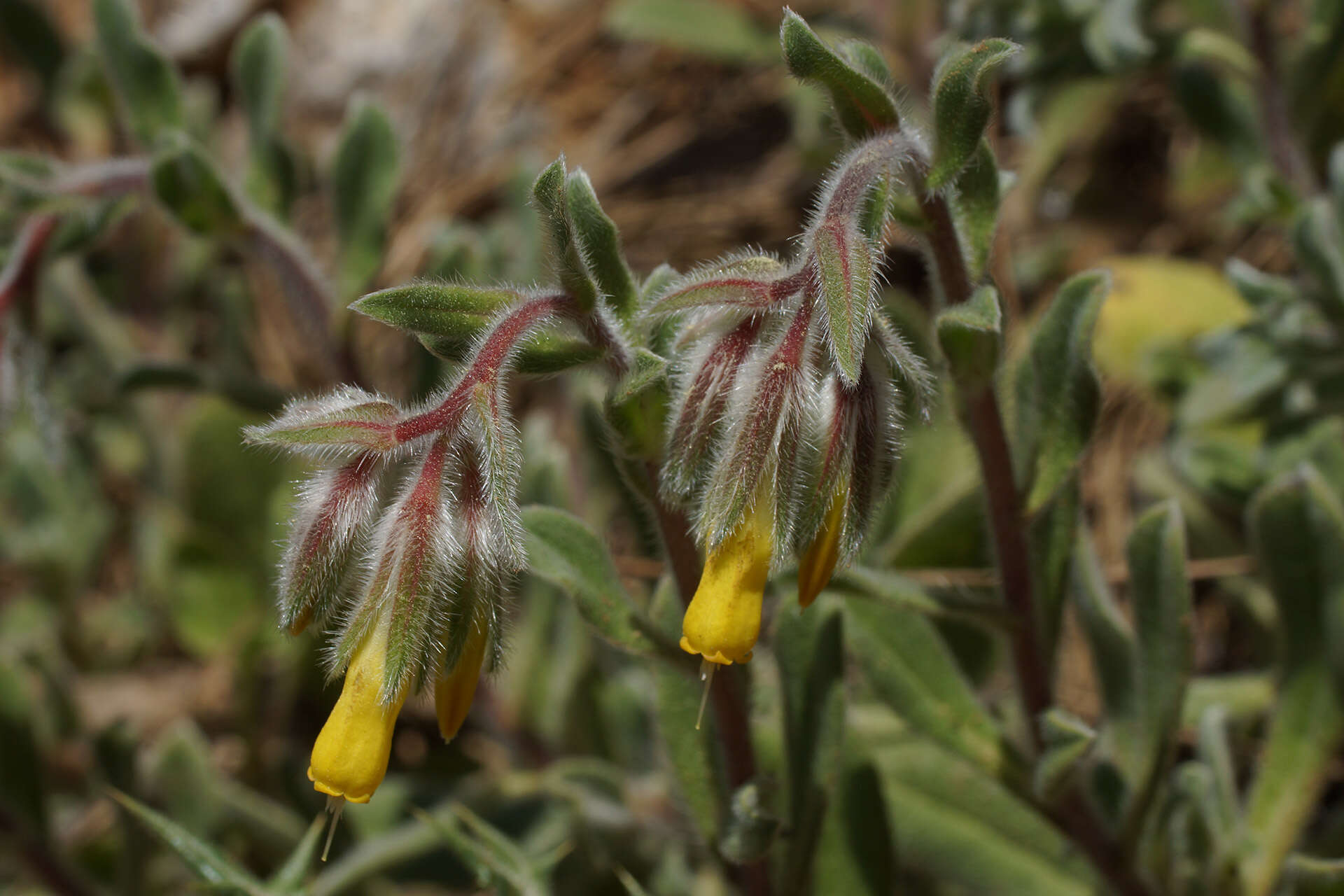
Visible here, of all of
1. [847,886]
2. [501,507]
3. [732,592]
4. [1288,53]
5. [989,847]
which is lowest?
[989,847]

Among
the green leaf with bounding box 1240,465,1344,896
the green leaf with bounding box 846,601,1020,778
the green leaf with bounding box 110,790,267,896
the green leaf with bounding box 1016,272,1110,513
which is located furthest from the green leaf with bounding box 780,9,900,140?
the green leaf with bounding box 110,790,267,896

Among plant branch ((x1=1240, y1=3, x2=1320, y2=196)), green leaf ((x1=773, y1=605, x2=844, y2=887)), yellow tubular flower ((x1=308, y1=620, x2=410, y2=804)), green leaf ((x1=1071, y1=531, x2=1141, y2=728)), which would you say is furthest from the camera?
plant branch ((x1=1240, y1=3, x2=1320, y2=196))

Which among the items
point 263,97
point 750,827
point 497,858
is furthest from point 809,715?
point 263,97

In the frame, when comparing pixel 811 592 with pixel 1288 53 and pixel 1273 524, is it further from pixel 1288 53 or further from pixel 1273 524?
pixel 1288 53

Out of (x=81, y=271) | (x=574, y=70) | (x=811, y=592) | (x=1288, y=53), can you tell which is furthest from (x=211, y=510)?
(x=1288, y=53)

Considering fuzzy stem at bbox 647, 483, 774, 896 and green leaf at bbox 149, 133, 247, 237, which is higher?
green leaf at bbox 149, 133, 247, 237

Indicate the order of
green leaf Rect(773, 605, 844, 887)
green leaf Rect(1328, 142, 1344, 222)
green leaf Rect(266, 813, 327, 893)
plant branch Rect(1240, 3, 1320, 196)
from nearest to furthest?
green leaf Rect(266, 813, 327, 893)
green leaf Rect(773, 605, 844, 887)
green leaf Rect(1328, 142, 1344, 222)
plant branch Rect(1240, 3, 1320, 196)

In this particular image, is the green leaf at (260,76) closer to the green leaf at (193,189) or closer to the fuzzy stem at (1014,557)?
the green leaf at (193,189)

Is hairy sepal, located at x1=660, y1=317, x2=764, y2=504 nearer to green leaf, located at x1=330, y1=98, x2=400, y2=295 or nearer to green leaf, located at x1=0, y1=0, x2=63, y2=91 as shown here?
green leaf, located at x1=330, y1=98, x2=400, y2=295
